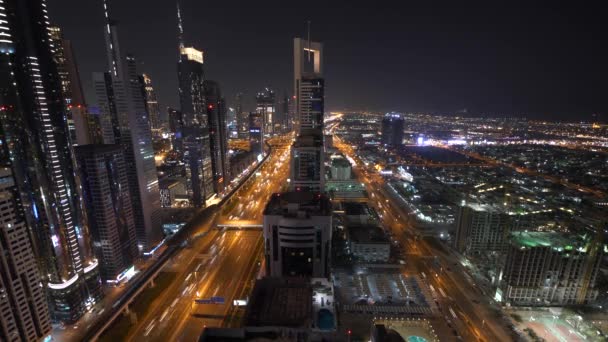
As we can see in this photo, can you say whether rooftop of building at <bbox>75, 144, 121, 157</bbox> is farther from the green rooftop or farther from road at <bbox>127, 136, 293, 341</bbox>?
the green rooftop

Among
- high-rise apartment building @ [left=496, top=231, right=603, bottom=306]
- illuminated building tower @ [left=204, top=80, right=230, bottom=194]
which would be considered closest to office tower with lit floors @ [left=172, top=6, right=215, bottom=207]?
illuminated building tower @ [left=204, top=80, right=230, bottom=194]

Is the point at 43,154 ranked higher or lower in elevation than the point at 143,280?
higher

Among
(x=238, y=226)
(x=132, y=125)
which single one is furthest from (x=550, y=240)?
(x=132, y=125)

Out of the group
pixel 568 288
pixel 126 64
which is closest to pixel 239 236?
pixel 126 64

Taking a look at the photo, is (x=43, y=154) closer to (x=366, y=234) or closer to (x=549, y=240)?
(x=366, y=234)

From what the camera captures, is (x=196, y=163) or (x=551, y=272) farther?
(x=196, y=163)

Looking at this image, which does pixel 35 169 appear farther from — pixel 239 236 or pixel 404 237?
pixel 404 237
